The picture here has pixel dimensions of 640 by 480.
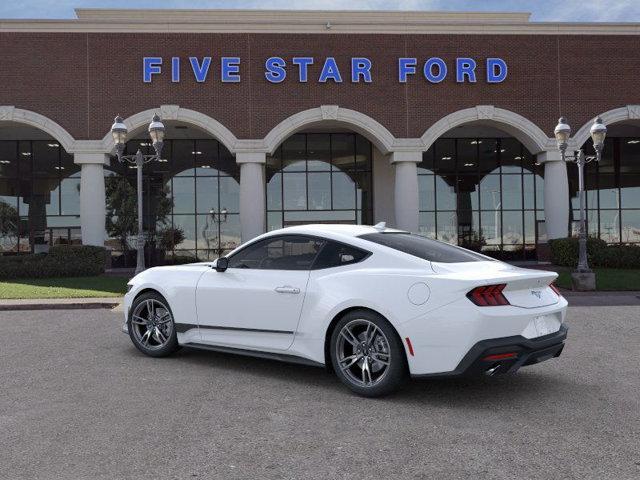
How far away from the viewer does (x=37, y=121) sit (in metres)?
21.9

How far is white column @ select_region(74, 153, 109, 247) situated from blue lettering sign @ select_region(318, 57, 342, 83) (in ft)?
30.2

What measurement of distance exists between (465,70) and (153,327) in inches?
769

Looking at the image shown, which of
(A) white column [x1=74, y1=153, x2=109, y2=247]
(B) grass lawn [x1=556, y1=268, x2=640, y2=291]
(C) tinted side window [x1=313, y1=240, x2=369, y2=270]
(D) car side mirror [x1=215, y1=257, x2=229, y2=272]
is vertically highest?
(A) white column [x1=74, y1=153, x2=109, y2=247]

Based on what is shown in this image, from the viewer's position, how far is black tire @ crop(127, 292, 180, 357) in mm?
6652

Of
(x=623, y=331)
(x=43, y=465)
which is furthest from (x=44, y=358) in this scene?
(x=623, y=331)

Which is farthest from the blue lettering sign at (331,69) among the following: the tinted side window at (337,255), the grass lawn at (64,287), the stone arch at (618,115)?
the tinted side window at (337,255)

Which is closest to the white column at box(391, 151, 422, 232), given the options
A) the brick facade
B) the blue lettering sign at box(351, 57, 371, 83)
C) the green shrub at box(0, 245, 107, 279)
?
the brick facade

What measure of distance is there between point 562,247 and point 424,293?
1898 centimetres

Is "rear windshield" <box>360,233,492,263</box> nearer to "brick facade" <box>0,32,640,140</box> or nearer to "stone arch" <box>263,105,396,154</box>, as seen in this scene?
"stone arch" <box>263,105,396,154</box>

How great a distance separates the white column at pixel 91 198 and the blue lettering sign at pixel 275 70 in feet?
23.8

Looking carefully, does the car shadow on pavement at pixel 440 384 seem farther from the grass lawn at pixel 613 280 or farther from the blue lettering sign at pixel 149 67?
the blue lettering sign at pixel 149 67

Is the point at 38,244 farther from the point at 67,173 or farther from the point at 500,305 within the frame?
the point at 500,305

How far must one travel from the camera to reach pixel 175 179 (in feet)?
90.9

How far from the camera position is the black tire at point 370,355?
4.83 metres
